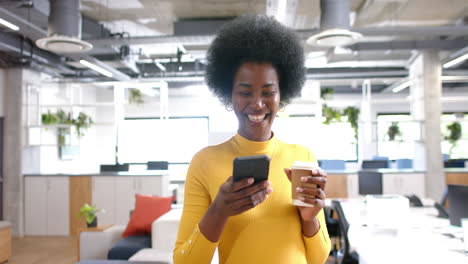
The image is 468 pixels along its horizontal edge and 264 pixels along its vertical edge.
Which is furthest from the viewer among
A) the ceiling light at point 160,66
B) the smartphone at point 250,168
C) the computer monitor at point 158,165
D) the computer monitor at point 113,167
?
the ceiling light at point 160,66

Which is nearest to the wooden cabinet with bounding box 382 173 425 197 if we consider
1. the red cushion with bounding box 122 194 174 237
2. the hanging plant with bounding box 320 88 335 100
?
the hanging plant with bounding box 320 88 335 100

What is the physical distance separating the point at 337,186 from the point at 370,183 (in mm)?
2054

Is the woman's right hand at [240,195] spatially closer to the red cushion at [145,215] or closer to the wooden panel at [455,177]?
the red cushion at [145,215]

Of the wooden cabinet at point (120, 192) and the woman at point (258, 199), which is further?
the wooden cabinet at point (120, 192)

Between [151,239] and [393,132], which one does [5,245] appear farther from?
[393,132]

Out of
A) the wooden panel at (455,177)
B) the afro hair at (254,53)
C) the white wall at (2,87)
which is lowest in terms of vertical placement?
the wooden panel at (455,177)

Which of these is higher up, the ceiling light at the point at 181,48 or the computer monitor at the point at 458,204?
the ceiling light at the point at 181,48

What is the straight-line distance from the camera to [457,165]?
31.6 ft

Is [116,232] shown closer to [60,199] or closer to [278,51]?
[60,199]

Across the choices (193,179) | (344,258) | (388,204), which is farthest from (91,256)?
(193,179)

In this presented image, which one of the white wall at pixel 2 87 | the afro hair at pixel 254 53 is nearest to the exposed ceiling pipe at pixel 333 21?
the afro hair at pixel 254 53

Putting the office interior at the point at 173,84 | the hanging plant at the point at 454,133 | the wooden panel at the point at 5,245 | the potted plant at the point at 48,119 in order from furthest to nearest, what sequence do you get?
the hanging plant at the point at 454,133, the potted plant at the point at 48,119, the wooden panel at the point at 5,245, the office interior at the point at 173,84

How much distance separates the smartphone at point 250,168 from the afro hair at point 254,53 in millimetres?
397

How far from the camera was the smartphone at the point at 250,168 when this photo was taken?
34.7 inches
